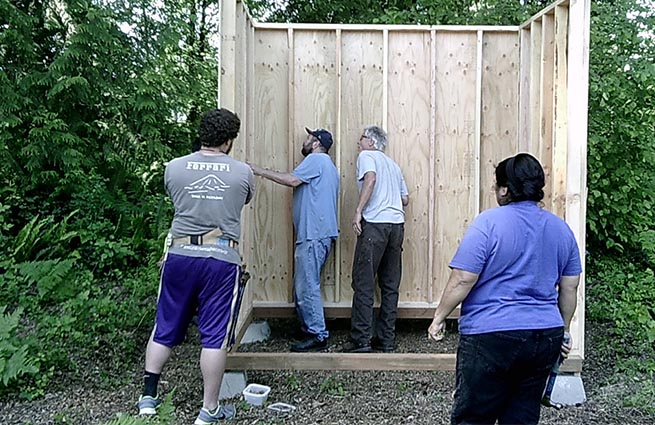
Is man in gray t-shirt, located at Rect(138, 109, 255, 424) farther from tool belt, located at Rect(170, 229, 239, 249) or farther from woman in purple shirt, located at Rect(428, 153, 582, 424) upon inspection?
woman in purple shirt, located at Rect(428, 153, 582, 424)

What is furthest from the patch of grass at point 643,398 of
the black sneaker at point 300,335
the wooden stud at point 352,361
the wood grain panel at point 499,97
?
the black sneaker at point 300,335

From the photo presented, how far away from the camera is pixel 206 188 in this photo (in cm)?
356

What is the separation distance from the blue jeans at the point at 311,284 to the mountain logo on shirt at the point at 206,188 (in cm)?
173

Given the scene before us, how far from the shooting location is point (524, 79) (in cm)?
531

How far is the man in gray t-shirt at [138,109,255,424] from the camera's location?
3.55 meters

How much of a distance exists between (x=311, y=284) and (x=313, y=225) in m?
0.45

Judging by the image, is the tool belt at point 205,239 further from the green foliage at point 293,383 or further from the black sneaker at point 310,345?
the black sneaker at point 310,345

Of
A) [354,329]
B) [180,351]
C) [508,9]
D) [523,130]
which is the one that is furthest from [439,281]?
[508,9]

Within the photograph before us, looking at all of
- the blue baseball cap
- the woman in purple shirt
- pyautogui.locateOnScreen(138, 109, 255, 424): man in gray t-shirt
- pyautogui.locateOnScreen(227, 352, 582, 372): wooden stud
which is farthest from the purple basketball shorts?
the blue baseball cap

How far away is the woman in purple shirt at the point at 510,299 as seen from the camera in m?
2.62

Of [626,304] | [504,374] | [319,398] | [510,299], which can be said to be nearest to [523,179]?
[510,299]

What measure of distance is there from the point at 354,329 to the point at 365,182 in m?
1.11

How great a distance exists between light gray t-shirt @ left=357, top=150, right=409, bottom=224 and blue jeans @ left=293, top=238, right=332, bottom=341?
0.43 meters

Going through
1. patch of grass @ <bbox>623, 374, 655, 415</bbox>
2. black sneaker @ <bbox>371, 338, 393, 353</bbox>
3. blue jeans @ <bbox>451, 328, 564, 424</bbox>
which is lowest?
black sneaker @ <bbox>371, 338, 393, 353</bbox>
